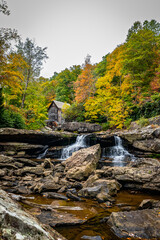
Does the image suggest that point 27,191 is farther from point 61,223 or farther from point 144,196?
point 144,196

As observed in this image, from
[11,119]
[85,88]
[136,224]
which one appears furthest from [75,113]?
[136,224]

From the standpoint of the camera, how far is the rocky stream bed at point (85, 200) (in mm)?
1612

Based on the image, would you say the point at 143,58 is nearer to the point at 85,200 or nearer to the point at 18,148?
the point at 85,200

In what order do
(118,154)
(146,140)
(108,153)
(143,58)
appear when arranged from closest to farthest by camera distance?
1. (146,140)
2. (118,154)
3. (108,153)
4. (143,58)

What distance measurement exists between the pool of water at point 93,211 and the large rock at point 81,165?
2.08 meters

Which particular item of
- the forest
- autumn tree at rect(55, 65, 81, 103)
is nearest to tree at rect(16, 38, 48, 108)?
the forest

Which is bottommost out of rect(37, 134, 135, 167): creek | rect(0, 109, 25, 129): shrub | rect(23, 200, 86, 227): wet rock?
rect(37, 134, 135, 167): creek

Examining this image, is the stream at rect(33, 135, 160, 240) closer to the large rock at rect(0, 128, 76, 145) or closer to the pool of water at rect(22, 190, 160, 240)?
the pool of water at rect(22, 190, 160, 240)

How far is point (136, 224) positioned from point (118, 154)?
28.8 ft

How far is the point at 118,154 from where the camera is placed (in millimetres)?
11234

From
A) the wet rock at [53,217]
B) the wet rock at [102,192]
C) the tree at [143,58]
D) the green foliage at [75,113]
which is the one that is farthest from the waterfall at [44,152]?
the tree at [143,58]

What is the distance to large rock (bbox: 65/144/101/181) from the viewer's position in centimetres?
668

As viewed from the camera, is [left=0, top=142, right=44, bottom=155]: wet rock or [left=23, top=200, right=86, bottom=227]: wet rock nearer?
[left=23, top=200, right=86, bottom=227]: wet rock

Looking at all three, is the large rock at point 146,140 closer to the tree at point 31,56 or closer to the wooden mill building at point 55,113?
the tree at point 31,56
